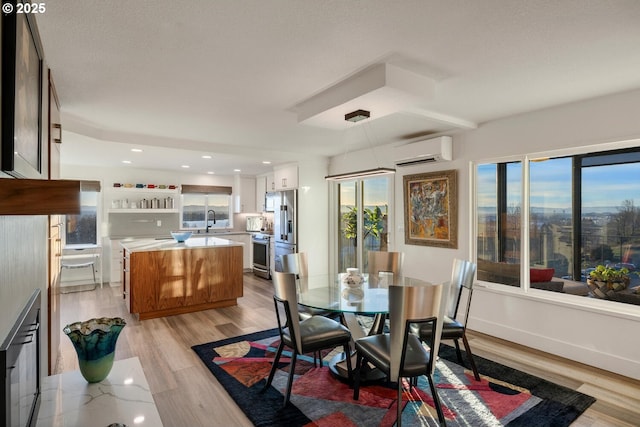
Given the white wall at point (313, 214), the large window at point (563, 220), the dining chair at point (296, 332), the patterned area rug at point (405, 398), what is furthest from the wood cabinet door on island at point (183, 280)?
the large window at point (563, 220)

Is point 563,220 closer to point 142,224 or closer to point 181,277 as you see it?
point 181,277

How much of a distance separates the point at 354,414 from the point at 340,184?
4408 millimetres

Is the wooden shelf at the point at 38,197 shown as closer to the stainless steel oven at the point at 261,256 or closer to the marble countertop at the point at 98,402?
the marble countertop at the point at 98,402

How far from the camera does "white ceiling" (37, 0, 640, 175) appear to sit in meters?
1.74

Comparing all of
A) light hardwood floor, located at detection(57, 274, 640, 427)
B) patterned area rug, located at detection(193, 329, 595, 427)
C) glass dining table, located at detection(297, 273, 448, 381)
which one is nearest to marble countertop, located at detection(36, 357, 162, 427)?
light hardwood floor, located at detection(57, 274, 640, 427)

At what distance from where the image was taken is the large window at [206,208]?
7953mm

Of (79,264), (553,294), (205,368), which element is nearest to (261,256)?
(79,264)

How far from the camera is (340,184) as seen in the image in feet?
20.7

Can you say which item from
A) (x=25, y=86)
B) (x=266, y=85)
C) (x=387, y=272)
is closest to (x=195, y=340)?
(x=387, y=272)

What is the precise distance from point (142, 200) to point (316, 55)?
20.9ft

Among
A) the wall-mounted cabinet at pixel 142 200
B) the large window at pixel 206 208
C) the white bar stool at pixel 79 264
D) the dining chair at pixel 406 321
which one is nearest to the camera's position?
the dining chair at pixel 406 321

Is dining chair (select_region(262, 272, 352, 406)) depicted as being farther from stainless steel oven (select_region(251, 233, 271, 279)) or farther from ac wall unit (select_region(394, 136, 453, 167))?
stainless steel oven (select_region(251, 233, 271, 279))

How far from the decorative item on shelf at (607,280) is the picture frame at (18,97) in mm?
4259

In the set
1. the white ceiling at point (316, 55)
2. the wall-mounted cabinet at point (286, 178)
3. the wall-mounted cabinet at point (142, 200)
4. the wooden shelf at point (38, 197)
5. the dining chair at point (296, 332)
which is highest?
the white ceiling at point (316, 55)
